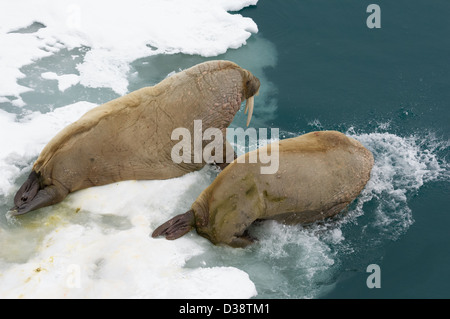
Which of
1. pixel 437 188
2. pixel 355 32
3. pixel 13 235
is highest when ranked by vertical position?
pixel 355 32

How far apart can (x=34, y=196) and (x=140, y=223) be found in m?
1.35

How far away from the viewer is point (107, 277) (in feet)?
17.7

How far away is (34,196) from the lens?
6309 millimetres

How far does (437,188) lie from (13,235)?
5.46 metres

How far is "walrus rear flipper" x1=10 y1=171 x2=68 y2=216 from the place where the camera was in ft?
20.4

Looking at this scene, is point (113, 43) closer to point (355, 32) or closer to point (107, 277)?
point (355, 32)

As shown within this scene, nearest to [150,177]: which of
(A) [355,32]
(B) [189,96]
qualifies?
(B) [189,96]

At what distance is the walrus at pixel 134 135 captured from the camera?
6.39 meters

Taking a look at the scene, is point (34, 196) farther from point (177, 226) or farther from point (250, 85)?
point (250, 85)

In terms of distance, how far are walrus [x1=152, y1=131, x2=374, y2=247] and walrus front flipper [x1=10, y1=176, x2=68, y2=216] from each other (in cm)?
136

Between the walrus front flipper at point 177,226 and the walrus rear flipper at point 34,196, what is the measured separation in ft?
4.42

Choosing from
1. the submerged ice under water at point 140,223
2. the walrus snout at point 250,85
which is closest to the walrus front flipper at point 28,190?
the submerged ice under water at point 140,223

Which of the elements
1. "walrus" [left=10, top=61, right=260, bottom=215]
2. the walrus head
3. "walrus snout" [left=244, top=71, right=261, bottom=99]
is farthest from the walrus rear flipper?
"walrus snout" [left=244, top=71, right=261, bottom=99]

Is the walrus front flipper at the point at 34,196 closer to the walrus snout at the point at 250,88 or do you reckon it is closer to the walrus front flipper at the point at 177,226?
the walrus front flipper at the point at 177,226
